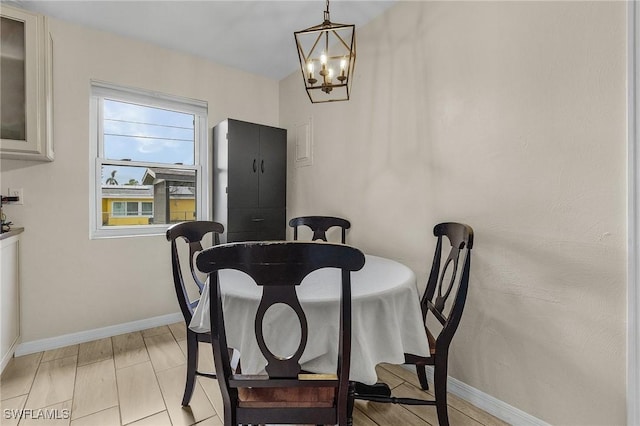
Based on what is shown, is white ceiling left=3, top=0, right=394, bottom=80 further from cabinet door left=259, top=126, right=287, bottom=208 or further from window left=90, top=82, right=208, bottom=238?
cabinet door left=259, top=126, right=287, bottom=208

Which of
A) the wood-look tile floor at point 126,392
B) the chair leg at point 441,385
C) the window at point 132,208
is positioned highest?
the window at point 132,208

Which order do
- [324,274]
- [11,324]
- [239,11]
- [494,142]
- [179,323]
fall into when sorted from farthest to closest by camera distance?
[179,323]
[239,11]
[11,324]
[494,142]
[324,274]

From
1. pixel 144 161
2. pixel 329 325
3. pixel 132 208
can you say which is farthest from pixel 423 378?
pixel 144 161

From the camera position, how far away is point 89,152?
250 cm

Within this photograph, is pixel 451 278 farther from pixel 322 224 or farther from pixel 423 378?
pixel 322 224

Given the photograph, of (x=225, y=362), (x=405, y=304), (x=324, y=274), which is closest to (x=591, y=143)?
(x=405, y=304)

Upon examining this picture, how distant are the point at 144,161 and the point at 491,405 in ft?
10.8

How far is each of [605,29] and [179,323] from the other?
11.7 ft

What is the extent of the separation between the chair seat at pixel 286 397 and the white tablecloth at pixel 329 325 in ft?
0.25

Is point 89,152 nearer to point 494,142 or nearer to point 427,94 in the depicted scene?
point 427,94

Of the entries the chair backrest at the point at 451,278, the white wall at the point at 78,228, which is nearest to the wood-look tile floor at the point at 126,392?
the white wall at the point at 78,228

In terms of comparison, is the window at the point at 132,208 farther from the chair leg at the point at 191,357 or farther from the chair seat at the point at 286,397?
the chair seat at the point at 286,397

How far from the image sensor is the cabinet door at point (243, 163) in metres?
2.88

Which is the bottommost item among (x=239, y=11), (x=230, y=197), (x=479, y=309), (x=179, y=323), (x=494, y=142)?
(x=179, y=323)
